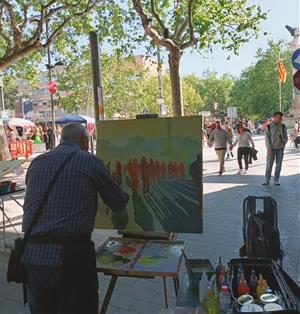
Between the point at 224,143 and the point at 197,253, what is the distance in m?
7.17

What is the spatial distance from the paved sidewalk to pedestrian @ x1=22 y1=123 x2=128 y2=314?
152cm

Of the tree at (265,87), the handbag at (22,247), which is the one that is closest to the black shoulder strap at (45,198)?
the handbag at (22,247)

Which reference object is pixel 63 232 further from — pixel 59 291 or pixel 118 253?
pixel 118 253

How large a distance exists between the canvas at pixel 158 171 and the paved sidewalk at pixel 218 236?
3.48 ft

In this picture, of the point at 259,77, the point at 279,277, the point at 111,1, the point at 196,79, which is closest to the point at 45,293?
the point at 279,277

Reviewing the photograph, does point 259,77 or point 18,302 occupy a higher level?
point 259,77

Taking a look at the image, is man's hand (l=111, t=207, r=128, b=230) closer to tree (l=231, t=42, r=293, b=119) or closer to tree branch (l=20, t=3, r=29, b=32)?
tree branch (l=20, t=3, r=29, b=32)

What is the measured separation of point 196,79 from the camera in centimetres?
7219

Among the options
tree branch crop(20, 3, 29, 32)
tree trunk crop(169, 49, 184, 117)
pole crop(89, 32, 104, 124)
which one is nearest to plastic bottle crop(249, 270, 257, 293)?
pole crop(89, 32, 104, 124)

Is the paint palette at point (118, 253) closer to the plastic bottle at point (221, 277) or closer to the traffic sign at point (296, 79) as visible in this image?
the plastic bottle at point (221, 277)

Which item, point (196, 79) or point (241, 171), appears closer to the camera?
point (241, 171)

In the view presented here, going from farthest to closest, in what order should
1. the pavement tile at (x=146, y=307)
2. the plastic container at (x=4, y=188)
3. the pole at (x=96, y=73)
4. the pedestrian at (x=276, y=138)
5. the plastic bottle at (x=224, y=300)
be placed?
the pedestrian at (x=276, y=138), the plastic container at (x=4, y=188), the pole at (x=96, y=73), the pavement tile at (x=146, y=307), the plastic bottle at (x=224, y=300)

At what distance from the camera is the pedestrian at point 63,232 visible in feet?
8.02

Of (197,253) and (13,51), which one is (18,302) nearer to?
(197,253)
